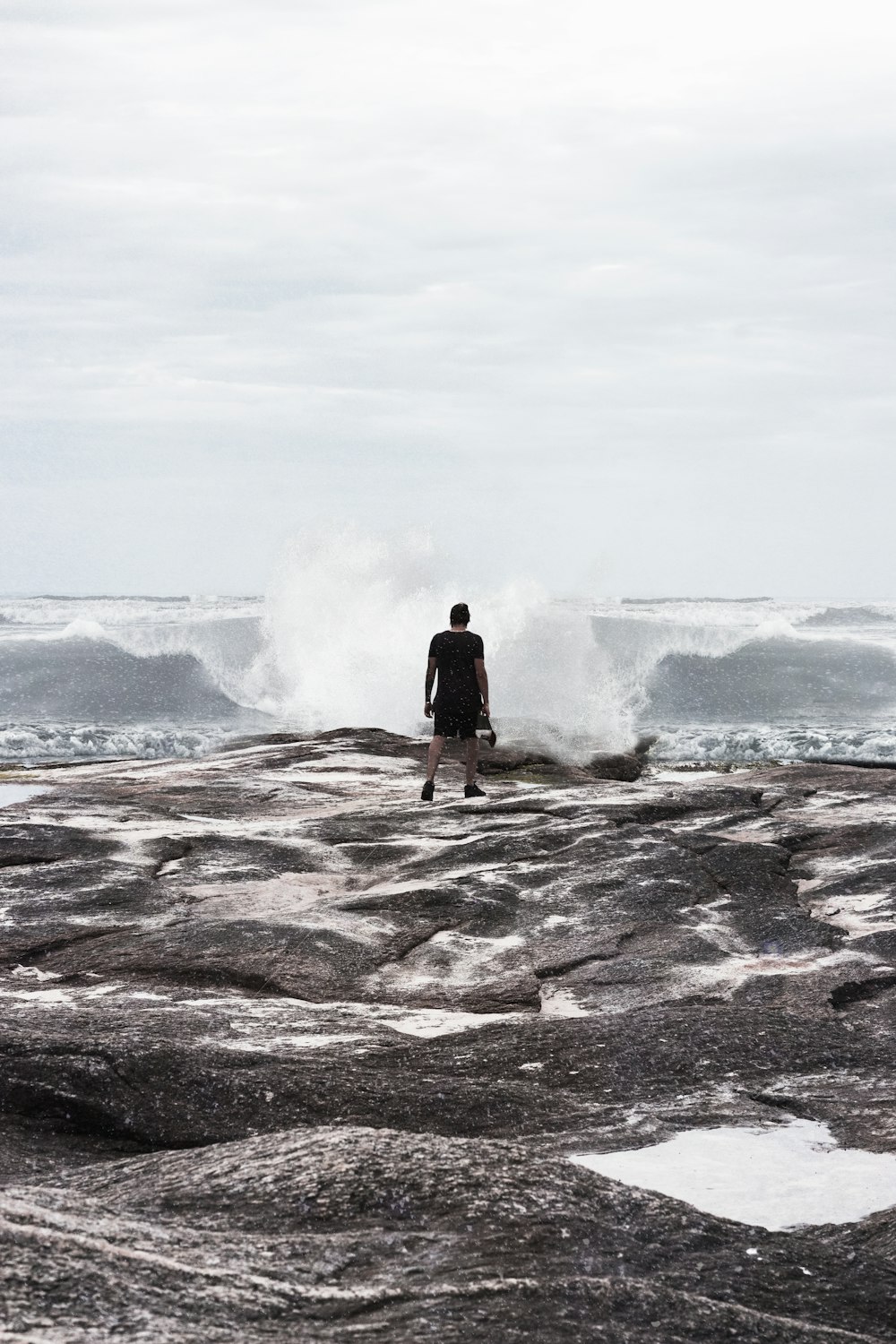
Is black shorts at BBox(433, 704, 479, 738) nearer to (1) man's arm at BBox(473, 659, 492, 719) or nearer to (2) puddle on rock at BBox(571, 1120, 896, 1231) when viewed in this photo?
(1) man's arm at BBox(473, 659, 492, 719)

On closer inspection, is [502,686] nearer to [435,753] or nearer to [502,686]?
[502,686]

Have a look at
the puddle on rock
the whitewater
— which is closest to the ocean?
the whitewater

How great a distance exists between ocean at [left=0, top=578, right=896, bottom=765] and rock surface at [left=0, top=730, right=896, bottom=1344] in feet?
28.0

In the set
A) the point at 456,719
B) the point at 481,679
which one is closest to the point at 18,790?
the point at 456,719

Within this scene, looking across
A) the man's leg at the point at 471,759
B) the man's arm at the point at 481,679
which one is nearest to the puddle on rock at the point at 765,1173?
the man's leg at the point at 471,759

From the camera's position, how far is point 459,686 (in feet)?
38.1

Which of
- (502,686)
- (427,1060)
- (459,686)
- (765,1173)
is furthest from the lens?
(502,686)

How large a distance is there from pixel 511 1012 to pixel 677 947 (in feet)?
4.66

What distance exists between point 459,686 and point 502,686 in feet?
50.6

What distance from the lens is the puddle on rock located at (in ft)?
11.3

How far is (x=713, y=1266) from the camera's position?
112 inches

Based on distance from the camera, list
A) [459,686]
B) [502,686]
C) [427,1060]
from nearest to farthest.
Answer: [427,1060] → [459,686] → [502,686]

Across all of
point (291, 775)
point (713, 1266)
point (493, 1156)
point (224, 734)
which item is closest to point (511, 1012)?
point (493, 1156)

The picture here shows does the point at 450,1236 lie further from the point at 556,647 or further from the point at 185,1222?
the point at 556,647
